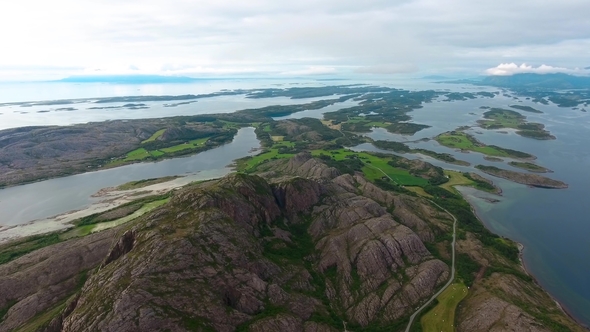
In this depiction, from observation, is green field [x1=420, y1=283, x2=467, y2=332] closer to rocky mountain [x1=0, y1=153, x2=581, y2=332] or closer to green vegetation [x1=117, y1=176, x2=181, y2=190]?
rocky mountain [x1=0, y1=153, x2=581, y2=332]

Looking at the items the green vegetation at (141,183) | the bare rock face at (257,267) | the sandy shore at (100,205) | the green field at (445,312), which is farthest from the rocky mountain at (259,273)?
the green vegetation at (141,183)

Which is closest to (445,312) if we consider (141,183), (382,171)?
(382,171)

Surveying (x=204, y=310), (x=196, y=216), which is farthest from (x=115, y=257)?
(x=204, y=310)

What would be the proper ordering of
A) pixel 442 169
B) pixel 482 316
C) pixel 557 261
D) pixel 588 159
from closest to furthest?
pixel 482 316
pixel 557 261
pixel 442 169
pixel 588 159

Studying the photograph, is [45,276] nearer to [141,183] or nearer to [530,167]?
[141,183]

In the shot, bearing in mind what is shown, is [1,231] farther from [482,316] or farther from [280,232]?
[482,316]

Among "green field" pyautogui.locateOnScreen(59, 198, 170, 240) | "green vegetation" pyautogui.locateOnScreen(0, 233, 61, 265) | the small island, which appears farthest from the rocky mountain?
the small island
